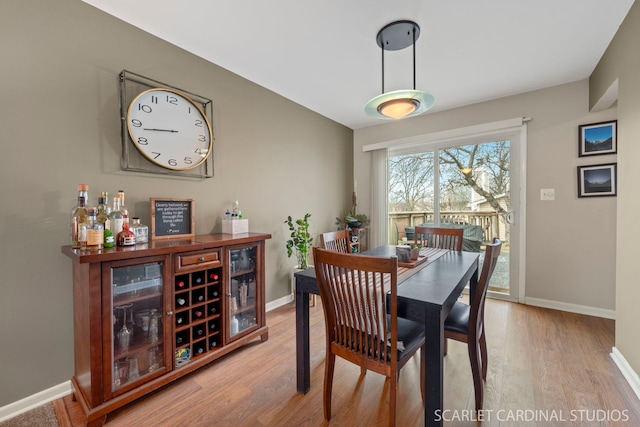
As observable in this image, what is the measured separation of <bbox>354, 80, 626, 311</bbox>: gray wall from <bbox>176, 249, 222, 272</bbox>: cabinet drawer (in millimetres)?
3380

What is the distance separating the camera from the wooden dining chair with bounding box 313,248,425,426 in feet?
3.89

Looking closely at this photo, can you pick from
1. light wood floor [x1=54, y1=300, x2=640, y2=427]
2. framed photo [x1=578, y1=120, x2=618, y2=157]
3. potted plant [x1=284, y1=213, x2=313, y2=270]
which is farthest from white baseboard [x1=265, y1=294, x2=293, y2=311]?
framed photo [x1=578, y1=120, x2=618, y2=157]

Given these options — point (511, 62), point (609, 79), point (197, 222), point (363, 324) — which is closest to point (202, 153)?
point (197, 222)

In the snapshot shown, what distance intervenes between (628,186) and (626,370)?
48.4 inches

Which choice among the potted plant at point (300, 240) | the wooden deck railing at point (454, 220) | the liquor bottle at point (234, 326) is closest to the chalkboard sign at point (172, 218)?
the liquor bottle at point (234, 326)

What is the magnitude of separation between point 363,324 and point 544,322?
243 centimetres

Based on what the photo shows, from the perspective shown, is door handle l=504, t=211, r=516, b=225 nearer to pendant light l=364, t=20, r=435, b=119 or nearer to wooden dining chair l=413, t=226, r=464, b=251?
wooden dining chair l=413, t=226, r=464, b=251

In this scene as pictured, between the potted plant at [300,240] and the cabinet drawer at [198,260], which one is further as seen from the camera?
the potted plant at [300,240]

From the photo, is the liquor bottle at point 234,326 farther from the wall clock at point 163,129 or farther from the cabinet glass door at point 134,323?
the wall clock at point 163,129

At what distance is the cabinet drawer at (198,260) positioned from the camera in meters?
1.68

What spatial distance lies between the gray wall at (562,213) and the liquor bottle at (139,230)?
3810mm

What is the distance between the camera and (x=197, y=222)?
2.25 meters

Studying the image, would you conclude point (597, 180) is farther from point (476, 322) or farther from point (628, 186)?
point (476, 322)

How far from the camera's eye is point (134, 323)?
1.59m
